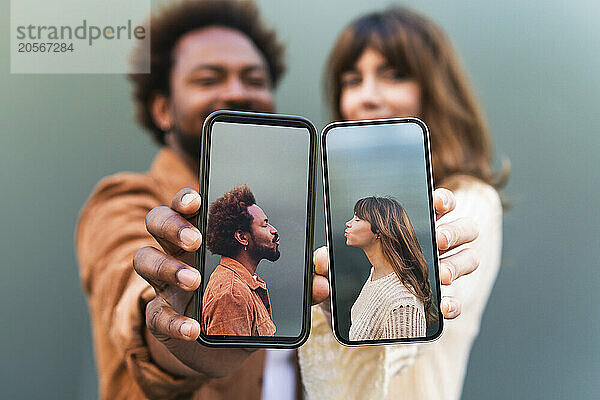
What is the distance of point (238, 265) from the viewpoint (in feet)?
1.49

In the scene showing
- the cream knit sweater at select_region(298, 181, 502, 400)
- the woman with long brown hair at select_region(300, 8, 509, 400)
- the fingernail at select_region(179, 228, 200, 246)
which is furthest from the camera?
the woman with long brown hair at select_region(300, 8, 509, 400)

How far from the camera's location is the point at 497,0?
791 mm

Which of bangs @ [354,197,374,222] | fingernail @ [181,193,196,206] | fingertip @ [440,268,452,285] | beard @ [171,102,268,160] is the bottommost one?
fingertip @ [440,268,452,285]

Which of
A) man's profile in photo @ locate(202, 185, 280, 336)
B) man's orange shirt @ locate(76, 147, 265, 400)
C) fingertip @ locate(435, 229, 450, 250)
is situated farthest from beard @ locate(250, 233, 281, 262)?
man's orange shirt @ locate(76, 147, 265, 400)

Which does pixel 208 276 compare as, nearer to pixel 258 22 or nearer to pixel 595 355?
pixel 258 22

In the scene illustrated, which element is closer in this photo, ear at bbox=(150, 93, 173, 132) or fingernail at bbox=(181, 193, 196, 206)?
fingernail at bbox=(181, 193, 196, 206)

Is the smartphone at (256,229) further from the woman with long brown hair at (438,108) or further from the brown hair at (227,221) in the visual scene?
the woman with long brown hair at (438,108)

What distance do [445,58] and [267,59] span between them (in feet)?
0.91

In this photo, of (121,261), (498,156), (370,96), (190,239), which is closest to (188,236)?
(190,239)

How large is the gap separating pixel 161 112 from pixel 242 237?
1.31 ft

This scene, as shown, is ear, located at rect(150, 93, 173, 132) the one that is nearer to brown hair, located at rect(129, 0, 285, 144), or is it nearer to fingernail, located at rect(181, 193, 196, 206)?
brown hair, located at rect(129, 0, 285, 144)

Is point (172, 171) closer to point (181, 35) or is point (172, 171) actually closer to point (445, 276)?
point (181, 35)

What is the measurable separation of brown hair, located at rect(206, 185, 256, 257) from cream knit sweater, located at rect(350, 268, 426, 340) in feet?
0.41

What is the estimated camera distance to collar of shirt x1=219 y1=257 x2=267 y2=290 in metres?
0.45
